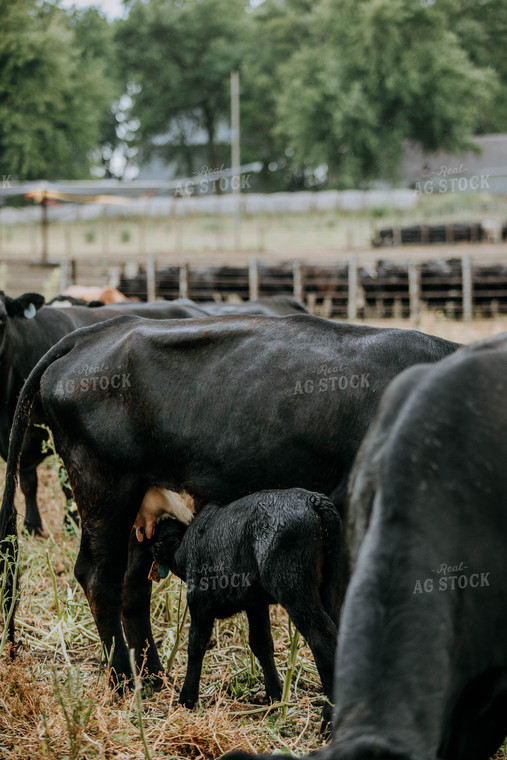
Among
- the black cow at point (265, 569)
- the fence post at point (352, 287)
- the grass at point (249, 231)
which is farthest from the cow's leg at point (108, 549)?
the grass at point (249, 231)

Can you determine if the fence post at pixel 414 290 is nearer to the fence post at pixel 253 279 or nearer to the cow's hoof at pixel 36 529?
the fence post at pixel 253 279

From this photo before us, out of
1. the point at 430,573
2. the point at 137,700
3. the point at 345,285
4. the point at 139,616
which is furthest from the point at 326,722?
the point at 345,285

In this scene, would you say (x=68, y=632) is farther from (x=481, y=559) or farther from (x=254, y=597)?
(x=481, y=559)

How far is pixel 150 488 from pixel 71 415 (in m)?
0.53

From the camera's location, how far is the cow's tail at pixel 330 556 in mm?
3443

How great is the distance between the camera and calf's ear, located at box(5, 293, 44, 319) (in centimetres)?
640

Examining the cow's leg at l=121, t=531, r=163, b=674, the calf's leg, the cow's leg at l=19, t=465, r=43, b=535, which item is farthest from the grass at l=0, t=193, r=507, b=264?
the calf's leg

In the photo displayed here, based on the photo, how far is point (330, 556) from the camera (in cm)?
355

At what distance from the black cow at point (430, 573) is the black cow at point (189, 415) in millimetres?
1183

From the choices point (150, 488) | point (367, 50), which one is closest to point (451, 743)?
point (150, 488)

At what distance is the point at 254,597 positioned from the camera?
11.8ft

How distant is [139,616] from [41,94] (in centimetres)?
3920

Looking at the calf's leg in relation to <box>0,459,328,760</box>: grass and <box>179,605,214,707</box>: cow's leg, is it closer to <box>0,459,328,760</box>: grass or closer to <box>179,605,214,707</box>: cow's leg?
<box>0,459,328,760</box>: grass

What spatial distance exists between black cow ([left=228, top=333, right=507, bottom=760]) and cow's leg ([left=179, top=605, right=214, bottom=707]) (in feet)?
5.28
